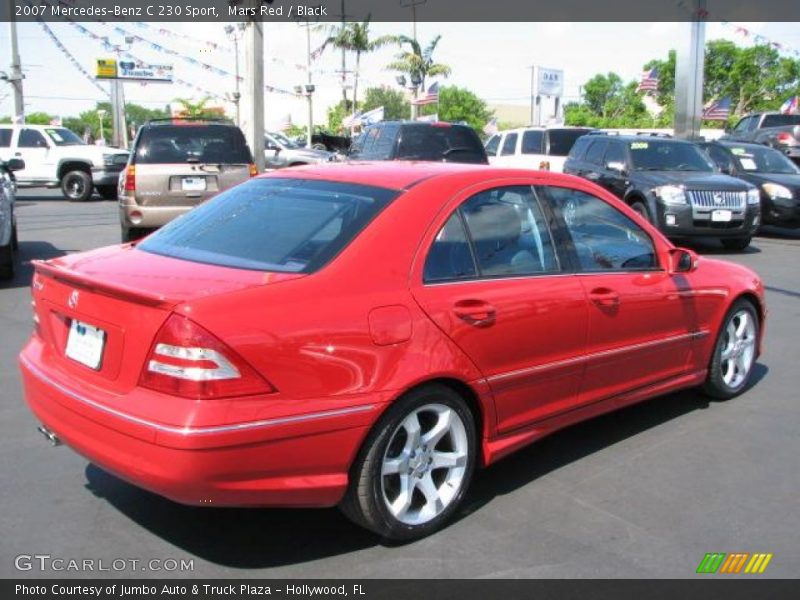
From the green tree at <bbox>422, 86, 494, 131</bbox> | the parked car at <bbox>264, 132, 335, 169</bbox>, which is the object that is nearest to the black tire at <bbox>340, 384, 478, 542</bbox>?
the parked car at <bbox>264, 132, 335, 169</bbox>

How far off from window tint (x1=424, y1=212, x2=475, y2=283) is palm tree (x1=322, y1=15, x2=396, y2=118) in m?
40.5

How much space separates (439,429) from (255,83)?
45.6 feet

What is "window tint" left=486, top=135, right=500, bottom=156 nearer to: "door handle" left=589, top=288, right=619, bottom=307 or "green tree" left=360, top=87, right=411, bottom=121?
"door handle" left=589, top=288, right=619, bottom=307

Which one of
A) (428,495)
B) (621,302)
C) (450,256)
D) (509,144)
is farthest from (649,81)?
(428,495)

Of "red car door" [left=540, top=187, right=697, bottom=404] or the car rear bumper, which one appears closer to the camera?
the car rear bumper

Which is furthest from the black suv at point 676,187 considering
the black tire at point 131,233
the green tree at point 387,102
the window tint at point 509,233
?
the green tree at point 387,102

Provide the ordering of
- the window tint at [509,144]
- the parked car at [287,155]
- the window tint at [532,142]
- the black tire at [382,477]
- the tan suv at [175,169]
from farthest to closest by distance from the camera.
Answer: the parked car at [287,155]
the window tint at [509,144]
the window tint at [532,142]
the tan suv at [175,169]
the black tire at [382,477]

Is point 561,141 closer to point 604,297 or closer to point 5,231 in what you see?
point 5,231

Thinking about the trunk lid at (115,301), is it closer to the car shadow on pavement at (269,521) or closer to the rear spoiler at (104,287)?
the rear spoiler at (104,287)

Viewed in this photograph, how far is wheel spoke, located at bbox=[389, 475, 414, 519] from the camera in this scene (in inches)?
136

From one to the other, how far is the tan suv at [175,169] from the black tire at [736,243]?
745 cm

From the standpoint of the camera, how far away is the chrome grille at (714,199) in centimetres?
1202

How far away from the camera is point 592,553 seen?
3.44m

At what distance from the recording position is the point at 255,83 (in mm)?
16281
